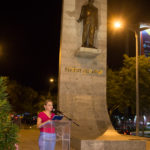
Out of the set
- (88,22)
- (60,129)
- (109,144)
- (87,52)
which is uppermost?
(88,22)

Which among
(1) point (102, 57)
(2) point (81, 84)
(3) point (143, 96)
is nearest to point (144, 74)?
(3) point (143, 96)

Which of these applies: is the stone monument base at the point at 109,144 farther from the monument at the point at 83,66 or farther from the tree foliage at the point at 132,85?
the tree foliage at the point at 132,85

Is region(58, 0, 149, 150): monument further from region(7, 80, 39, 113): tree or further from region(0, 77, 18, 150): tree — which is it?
region(7, 80, 39, 113): tree

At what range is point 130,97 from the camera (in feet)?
68.5

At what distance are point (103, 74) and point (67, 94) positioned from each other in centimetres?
266

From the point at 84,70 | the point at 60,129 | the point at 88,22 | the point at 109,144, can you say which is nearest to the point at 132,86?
the point at 84,70

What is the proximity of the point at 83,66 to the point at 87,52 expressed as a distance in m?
1.04

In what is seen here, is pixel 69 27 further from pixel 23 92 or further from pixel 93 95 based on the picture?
pixel 23 92

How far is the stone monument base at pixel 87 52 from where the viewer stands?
43.4 ft

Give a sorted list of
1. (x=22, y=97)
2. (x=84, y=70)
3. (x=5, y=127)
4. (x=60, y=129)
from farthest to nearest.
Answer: (x=22, y=97), (x=84, y=70), (x=60, y=129), (x=5, y=127)

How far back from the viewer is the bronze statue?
13.8 metres

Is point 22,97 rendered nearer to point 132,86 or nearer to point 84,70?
point 132,86

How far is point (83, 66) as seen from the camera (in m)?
14.0

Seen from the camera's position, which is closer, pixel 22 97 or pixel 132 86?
pixel 132 86
